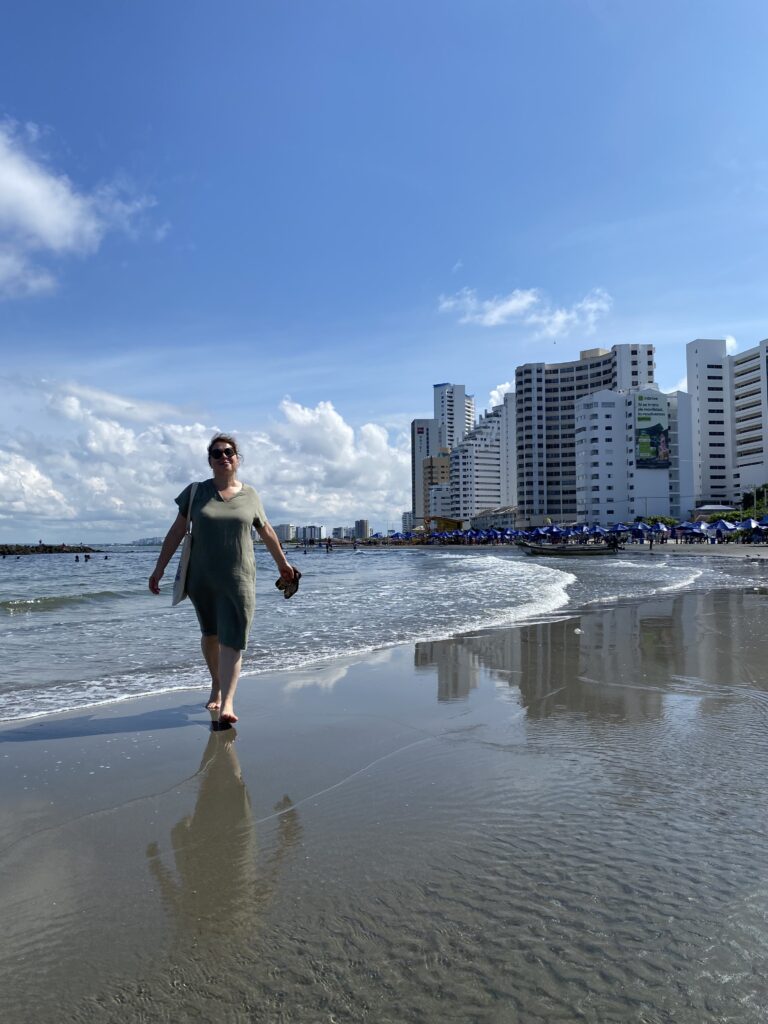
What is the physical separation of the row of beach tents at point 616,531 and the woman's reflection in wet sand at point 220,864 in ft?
251

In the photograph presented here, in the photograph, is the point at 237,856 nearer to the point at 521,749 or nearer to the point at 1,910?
the point at 1,910

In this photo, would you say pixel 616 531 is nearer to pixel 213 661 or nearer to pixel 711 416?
pixel 711 416

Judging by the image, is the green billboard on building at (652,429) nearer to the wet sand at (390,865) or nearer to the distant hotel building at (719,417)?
the distant hotel building at (719,417)

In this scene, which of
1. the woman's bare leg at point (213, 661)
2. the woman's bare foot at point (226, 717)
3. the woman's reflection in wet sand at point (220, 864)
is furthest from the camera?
the woman's bare leg at point (213, 661)

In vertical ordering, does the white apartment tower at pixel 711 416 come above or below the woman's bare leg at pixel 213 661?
above

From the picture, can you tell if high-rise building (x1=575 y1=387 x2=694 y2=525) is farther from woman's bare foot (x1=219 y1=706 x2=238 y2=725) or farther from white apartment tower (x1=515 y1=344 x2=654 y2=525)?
woman's bare foot (x1=219 y1=706 x2=238 y2=725)

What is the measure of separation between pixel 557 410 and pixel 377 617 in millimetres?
152961

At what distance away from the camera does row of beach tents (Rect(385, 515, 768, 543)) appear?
74.1m

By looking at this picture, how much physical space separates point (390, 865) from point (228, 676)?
262cm

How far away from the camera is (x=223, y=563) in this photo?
194 inches

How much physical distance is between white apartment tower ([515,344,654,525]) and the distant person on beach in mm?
152960

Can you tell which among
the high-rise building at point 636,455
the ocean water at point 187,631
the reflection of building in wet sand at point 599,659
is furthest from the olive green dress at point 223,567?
the high-rise building at point 636,455

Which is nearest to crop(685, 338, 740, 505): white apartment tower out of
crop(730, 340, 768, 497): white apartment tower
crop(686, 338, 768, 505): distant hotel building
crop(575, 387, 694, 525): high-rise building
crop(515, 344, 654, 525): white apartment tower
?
crop(686, 338, 768, 505): distant hotel building

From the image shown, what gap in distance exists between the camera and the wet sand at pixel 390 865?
1.91 metres
